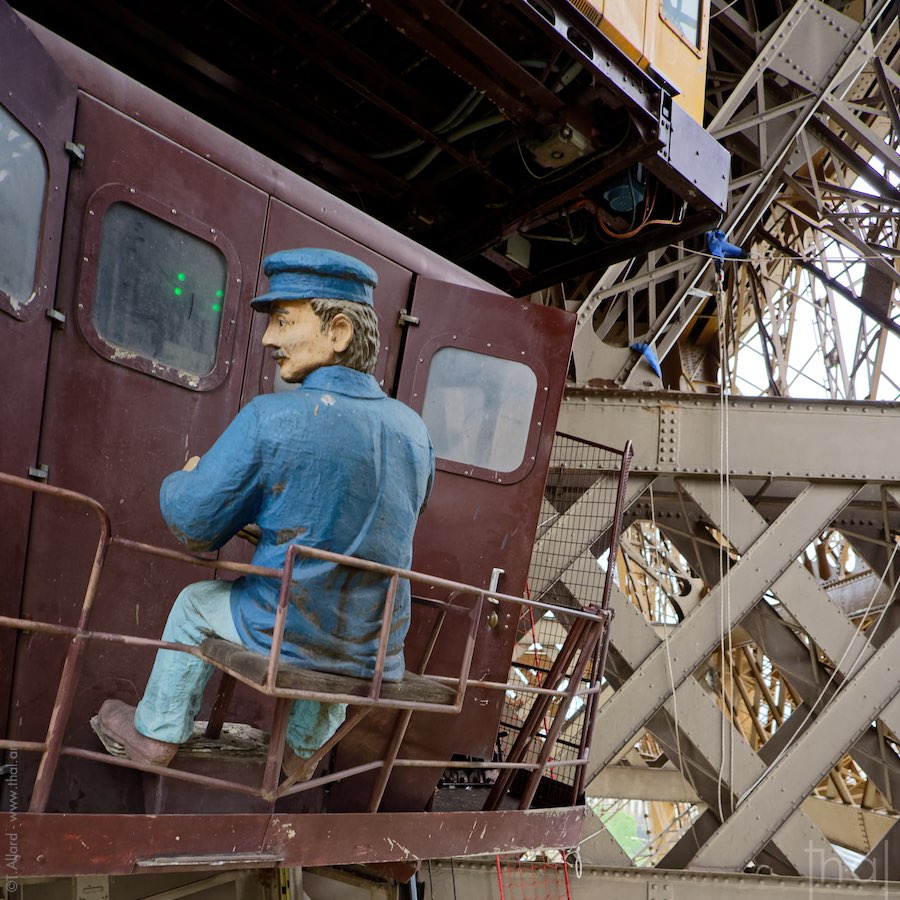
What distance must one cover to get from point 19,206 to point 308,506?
166 cm

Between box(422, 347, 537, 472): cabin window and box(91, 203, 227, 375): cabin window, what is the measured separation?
1.35 metres

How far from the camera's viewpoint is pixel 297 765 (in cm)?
404

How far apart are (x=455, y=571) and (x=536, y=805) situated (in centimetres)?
215

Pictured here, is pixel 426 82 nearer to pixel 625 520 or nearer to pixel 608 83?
pixel 608 83

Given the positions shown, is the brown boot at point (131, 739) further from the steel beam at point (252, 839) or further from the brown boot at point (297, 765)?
the brown boot at point (297, 765)

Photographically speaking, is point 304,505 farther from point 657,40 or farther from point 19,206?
point 657,40

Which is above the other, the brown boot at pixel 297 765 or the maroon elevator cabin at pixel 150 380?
the maroon elevator cabin at pixel 150 380

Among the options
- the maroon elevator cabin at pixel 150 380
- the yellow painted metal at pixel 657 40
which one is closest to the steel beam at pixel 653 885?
the maroon elevator cabin at pixel 150 380

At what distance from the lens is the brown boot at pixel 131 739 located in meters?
3.76

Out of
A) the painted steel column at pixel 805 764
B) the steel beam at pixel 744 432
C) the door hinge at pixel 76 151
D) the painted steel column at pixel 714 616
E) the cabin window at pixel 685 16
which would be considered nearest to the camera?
the door hinge at pixel 76 151

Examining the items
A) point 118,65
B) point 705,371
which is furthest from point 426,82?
point 705,371

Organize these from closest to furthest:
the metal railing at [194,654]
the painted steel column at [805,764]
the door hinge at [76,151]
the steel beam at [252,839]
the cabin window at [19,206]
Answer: the metal railing at [194,654] < the steel beam at [252,839] < the cabin window at [19,206] < the door hinge at [76,151] < the painted steel column at [805,764]

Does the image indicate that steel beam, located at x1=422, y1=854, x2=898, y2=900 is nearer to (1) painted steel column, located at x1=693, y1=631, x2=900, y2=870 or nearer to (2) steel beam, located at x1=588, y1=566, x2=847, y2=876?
(1) painted steel column, located at x1=693, y1=631, x2=900, y2=870

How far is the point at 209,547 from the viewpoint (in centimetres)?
378
